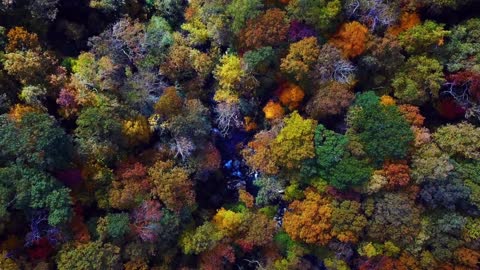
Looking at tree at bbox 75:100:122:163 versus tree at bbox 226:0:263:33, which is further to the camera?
tree at bbox 226:0:263:33

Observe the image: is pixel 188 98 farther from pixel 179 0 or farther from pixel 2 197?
pixel 2 197

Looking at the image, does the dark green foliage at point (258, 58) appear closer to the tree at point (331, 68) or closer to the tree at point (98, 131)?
the tree at point (331, 68)

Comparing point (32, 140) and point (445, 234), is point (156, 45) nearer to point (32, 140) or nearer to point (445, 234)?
point (32, 140)

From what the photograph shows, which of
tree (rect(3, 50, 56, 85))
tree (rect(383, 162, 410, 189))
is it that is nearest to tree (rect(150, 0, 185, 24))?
tree (rect(3, 50, 56, 85))

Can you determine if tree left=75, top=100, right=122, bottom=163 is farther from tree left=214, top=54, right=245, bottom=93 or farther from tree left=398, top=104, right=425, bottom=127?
tree left=398, top=104, right=425, bottom=127

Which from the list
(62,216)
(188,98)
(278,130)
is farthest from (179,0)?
(62,216)

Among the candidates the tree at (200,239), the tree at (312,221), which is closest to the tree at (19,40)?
the tree at (200,239)

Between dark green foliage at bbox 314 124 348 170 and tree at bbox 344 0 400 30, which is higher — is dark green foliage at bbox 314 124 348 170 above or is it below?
below
